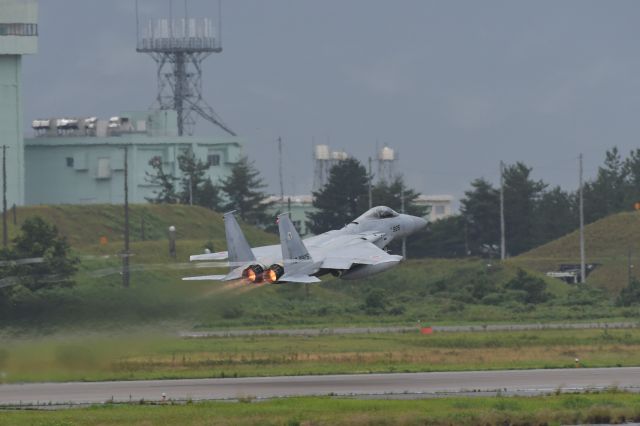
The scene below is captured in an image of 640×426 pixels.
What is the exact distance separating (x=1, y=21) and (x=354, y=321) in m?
68.0

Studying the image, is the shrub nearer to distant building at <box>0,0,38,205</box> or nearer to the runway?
the runway

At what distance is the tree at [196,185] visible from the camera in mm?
186125

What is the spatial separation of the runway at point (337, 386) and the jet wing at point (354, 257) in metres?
5.44

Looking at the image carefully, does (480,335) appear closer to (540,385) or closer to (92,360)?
(540,385)

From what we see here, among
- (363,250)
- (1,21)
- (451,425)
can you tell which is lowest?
(451,425)

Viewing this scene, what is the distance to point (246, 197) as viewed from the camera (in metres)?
190

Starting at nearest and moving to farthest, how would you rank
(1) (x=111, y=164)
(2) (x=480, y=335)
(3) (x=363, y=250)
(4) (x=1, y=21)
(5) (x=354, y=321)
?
(3) (x=363, y=250)
(2) (x=480, y=335)
(5) (x=354, y=321)
(4) (x=1, y=21)
(1) (x=111, y=164)

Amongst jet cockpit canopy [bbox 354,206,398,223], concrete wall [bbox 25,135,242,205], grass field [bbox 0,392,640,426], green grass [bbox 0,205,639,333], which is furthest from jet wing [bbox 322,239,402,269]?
concrete wall [bbox 25,135,242,205]

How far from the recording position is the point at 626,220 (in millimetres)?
159500

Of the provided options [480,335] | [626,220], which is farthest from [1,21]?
[480,335]

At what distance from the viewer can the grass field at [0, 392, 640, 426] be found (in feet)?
196

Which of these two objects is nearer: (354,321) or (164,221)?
(354,321)

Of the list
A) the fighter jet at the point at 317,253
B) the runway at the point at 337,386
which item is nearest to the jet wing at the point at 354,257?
the fighter jet at the point at 317,253

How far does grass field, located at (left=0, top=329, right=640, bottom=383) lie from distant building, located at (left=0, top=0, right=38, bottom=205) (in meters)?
74.0
